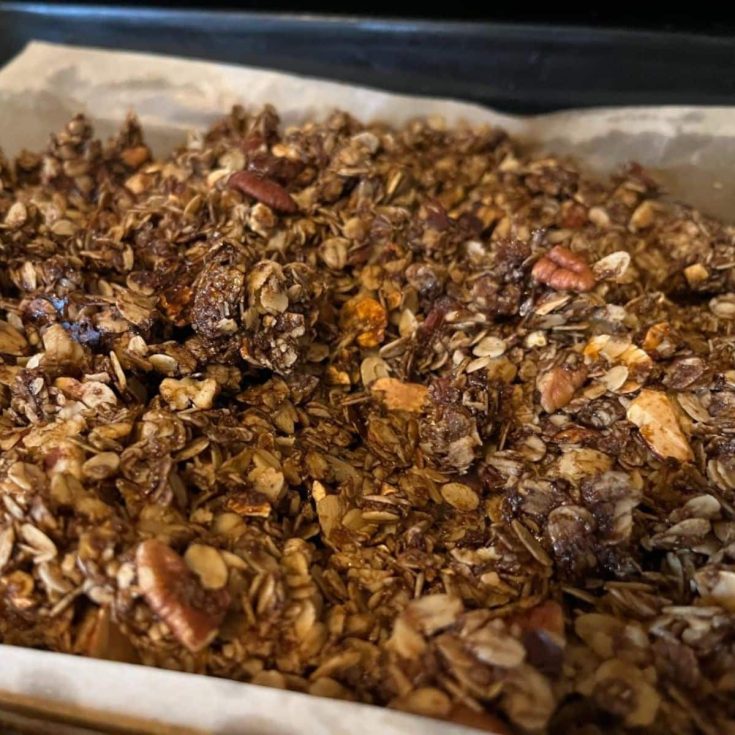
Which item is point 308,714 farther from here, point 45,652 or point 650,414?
point 650,414

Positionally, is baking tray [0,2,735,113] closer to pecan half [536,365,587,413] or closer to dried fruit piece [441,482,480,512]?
pecan half [536,365,587,413]

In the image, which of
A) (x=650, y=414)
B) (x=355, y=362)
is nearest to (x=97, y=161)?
(x=355, y=362)

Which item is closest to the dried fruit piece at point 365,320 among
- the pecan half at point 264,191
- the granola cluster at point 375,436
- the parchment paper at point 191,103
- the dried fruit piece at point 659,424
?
the granola cluster at point 375,436

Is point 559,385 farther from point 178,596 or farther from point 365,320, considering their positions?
point 178,596

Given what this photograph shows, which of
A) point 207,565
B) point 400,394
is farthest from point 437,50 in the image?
point 207,565

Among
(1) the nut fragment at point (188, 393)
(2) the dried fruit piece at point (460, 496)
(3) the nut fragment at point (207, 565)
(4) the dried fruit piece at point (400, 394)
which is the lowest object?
(2) the dried fruit piece at point (460, 496)

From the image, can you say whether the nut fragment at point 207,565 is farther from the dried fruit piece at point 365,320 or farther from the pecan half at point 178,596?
the dried fruit piece at point 365,320
